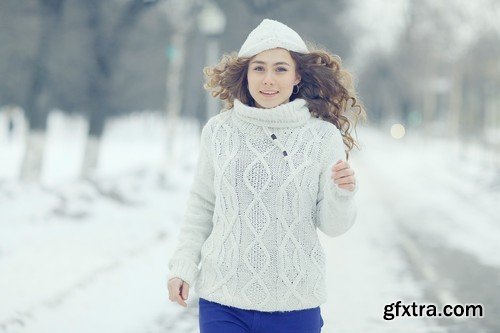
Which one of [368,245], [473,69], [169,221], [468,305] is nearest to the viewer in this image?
[468,305]

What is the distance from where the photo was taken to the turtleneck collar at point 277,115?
9.15ft

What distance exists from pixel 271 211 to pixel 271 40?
67 cm

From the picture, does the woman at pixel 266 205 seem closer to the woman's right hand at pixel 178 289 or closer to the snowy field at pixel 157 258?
the woman's right hand at pixel 178 289

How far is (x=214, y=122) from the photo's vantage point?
2.97m

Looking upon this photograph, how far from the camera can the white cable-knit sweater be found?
2.70m

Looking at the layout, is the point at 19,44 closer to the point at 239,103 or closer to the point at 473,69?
the point at 473,69

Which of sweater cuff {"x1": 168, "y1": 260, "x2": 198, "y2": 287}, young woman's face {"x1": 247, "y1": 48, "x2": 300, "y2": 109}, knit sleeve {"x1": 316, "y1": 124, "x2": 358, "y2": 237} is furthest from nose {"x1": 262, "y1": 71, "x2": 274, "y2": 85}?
sweater cuff {"x1": 168, "y1": 260, "x2": 198, "y2": 287}

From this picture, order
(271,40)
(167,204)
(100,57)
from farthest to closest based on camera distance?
(100,57) → (167,204) → (271,40)

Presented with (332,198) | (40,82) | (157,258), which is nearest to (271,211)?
(332,198)

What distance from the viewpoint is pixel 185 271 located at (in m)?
2.87

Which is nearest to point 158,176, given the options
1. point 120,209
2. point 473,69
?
point 120,209

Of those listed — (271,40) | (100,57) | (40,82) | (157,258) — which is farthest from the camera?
(100,57)

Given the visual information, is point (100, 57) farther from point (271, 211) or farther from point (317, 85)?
point (271, 211)

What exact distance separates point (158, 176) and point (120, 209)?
510 cm
